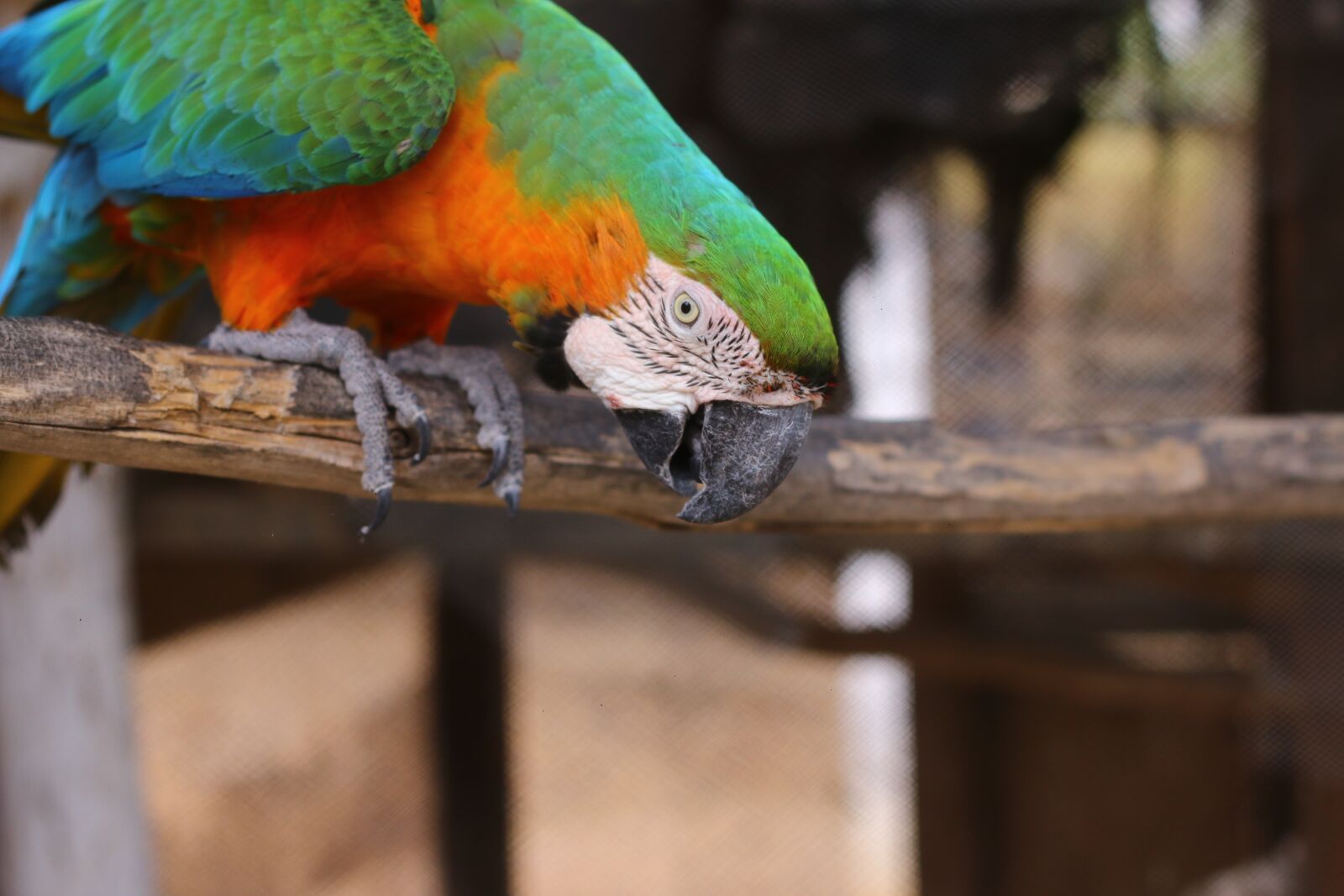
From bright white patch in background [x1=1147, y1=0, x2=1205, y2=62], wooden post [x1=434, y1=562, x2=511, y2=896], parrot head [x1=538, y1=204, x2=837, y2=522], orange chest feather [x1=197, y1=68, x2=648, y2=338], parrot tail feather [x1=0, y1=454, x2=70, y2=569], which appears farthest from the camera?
wooden post [x1=434, y1=562, x2=511, y2=896]

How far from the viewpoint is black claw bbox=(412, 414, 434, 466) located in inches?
45.3

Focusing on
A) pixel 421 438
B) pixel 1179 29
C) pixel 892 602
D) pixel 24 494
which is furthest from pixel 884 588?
pixel 24 494

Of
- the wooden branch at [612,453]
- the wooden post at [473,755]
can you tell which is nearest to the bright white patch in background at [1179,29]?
the wooden branch at [612,453]

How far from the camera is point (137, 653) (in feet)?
8.09

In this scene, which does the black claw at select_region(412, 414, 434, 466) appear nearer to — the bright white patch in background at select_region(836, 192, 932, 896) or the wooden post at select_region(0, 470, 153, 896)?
the wooden post at select_region(0, 470, 153, 896)

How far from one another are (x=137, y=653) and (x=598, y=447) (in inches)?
67.0

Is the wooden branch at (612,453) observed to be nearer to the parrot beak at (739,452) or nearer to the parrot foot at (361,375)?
the parrot foot at (361,375)

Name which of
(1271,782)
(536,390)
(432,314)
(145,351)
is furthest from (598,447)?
(1271,782)

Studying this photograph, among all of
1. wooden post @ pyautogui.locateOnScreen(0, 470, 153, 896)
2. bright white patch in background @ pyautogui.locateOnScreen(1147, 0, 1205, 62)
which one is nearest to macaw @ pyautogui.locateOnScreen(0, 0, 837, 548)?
wooden post @ pyautogui.locateOnScreen(0, 470, 153, 896)

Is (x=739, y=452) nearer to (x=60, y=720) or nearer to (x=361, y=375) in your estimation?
(x=361, y=375)

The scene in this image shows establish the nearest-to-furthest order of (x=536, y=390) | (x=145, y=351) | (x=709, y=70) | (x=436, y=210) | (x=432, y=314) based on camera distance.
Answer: (x=145, y=351), (x=436, y=210), (x=536, y=390), (x=432, y=314), (x=709, y=70)

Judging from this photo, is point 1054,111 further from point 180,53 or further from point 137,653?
point 137,653

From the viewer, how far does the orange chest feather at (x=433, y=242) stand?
40.9 inches

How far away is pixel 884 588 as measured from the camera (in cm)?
256
